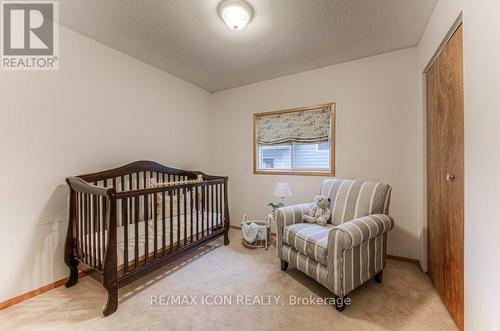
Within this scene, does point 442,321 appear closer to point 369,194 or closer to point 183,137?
point 369,194

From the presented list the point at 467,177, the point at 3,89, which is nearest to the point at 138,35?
the point at 3,89

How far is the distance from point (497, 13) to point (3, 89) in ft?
10.1

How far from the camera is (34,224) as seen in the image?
1.81 metres

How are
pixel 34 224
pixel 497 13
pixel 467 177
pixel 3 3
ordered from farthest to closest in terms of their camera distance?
pixel 34 224 → pixel 3 3 → pixel 467 177 → pixel 497 13

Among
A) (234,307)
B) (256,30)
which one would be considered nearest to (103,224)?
(234,307)

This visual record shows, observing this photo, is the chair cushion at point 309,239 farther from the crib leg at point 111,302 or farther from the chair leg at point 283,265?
the crib leg at point 111,302

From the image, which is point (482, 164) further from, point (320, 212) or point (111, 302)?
point (111, 302)

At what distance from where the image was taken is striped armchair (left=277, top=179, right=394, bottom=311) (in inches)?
62.1

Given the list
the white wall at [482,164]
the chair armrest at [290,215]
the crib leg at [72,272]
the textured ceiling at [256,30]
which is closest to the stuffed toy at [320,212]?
the chair armrest at [290,215]

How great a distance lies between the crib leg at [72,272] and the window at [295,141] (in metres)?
2.32

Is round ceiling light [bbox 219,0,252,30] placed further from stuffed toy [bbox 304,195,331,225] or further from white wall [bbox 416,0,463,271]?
stuffed toy [bbox 304,195,331,225]

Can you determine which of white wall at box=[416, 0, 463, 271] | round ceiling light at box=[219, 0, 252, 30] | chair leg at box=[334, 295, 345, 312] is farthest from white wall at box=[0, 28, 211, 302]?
white wall at box=[416, 0, 463, 271]

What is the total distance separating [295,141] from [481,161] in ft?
6.67

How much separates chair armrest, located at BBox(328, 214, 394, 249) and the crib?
145 cm
